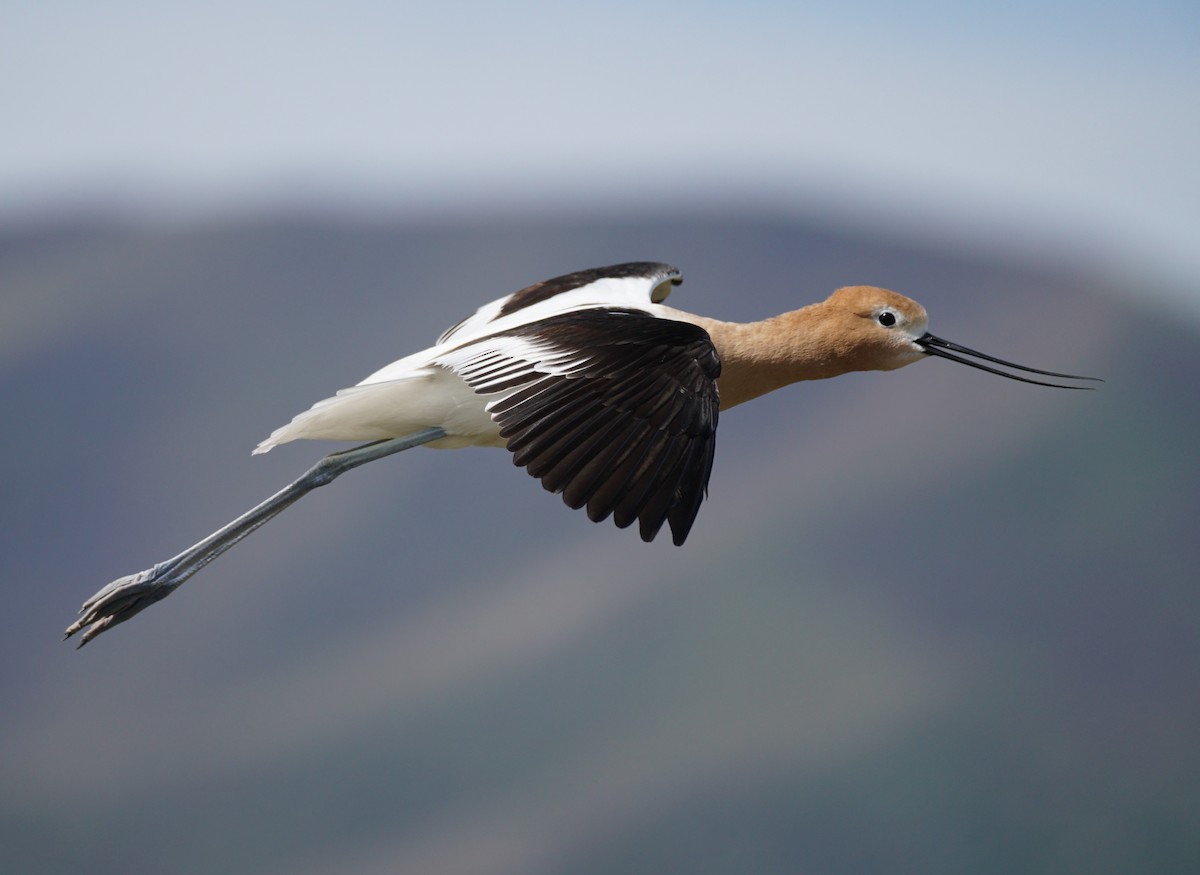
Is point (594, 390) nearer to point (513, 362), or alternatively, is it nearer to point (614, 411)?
point (614, 411)

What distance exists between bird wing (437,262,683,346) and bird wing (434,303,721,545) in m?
0.98

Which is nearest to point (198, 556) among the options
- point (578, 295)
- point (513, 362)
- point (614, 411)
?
point (513, 362)

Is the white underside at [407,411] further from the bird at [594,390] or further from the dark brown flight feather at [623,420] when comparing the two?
the dark brown flight feather at [623,420]

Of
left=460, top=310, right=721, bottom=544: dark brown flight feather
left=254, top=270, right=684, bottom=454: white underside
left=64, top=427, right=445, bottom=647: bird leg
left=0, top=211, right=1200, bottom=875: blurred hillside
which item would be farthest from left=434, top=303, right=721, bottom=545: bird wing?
left=0, top=211, right=1200, bottom=875: blurred hillside

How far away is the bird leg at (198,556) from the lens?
5828mm

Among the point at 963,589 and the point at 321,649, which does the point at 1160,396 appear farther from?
the point at 321,649

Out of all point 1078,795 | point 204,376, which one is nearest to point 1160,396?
point 1078,795

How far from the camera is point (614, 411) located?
4742 millimetres

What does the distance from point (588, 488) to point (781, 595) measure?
179ft

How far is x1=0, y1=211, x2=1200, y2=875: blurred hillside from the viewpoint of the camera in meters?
55.6

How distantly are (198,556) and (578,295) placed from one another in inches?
85.6

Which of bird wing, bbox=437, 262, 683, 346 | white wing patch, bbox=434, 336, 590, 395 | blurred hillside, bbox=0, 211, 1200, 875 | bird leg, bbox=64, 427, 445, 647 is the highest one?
white wing patch, bbox=434, 336, 590, 395

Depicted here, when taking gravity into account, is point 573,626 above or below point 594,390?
below

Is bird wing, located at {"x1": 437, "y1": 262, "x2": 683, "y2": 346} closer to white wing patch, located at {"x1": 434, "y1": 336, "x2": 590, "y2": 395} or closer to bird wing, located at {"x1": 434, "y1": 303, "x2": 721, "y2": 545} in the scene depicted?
white wing patch, located at {"x1": 434, "y1": 336, "x2": 590, "y2": 395}
